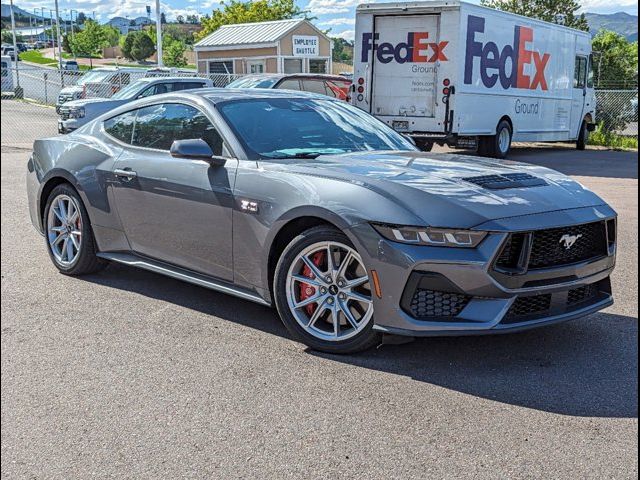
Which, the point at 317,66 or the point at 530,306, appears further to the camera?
the point at 317,66

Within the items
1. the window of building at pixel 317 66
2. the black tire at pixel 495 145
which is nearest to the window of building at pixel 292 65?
the window of building at pixel 317 66

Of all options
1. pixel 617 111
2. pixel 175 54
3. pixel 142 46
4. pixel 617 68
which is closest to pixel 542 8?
pixel 617 68

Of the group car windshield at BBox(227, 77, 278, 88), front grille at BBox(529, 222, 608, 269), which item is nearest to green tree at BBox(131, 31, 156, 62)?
car windshield at BBox(227, 77, 278, 88)

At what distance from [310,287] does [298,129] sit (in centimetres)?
126

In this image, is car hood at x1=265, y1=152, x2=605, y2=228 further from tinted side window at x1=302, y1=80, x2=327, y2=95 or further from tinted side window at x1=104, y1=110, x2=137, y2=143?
tinted side window at x1=302, y1=80, x2=327, y2=95

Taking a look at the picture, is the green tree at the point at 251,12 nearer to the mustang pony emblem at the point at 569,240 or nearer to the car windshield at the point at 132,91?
the car windshield at the point at 132,91

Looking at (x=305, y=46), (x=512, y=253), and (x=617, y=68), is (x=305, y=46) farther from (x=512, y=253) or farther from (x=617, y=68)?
(x=512, y=253)

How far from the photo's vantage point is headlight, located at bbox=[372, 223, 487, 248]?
12.7 ft

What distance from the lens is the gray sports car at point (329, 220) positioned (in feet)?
12.9

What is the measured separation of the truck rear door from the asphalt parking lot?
1101 cm

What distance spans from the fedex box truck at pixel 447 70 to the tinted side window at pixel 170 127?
1086cm

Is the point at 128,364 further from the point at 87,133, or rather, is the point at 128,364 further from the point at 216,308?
the point at 87,133

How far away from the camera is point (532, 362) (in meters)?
4.23

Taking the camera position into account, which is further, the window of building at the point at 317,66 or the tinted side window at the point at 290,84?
the window of building at the point at 317,66
